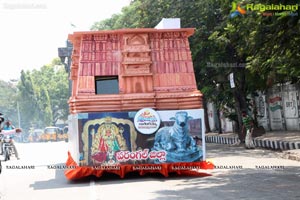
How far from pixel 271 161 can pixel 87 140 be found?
6.05m

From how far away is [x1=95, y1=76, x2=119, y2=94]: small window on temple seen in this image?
36.6ft

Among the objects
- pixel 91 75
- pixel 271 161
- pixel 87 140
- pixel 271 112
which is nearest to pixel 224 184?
pixel 87 140

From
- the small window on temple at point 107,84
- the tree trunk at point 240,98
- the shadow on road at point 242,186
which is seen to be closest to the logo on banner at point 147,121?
the small window on temple at point 107,84

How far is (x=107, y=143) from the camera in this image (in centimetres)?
1064

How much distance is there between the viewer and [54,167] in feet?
50.4

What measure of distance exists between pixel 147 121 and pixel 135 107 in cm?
44

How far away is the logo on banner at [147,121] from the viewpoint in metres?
10.8

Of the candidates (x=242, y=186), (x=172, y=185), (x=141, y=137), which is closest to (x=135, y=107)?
(x=141, y=137)

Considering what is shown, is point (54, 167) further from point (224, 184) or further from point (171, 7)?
point (171, 7)

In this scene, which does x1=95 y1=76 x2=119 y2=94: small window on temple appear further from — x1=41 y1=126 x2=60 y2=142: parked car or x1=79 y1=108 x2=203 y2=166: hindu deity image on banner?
x1=41 y1=126 x2=60 y2=142: parked car

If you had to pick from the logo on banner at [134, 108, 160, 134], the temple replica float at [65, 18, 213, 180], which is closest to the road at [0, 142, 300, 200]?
the temple replica float at [65, 18, 213, 180]

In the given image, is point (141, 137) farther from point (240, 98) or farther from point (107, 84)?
point (240, 98)

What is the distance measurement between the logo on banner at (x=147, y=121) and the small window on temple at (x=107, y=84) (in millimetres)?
837

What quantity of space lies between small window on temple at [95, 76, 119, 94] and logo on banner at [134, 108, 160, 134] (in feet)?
2.75
